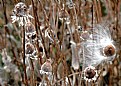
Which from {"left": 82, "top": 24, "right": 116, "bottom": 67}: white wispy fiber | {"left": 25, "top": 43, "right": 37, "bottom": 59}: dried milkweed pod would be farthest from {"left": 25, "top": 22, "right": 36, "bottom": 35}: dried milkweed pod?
{"left": 82, "top": 24, "right": 116, "bottom": 67}: white wispy fiber

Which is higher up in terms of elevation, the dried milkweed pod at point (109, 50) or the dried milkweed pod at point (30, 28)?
the dried milkweed pod at point (30, 28)

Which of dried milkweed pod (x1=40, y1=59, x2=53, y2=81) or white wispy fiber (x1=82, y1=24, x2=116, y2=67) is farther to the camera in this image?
→ white wispy fiber (x1=82, y1=24, x2=116, y2=67)

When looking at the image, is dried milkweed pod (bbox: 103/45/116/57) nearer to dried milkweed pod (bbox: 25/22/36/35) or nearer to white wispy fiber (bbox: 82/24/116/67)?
white wispy fiber (bbox: 82/24/116/67)

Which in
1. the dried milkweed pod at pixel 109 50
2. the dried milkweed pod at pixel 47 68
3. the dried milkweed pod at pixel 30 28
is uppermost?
the dried milkweed pod at pixel 30 28

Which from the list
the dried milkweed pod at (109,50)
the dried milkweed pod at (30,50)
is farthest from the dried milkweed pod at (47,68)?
the dried milkweed pod at (109,50)

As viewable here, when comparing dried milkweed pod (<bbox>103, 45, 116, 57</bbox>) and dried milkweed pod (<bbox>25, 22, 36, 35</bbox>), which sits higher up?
dried milkweed pod (<bbox>25, 22, 36, 35</bbox>)

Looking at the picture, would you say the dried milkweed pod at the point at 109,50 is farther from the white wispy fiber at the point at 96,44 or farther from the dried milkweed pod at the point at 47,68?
the dried milkweed pod at the point at 47,68

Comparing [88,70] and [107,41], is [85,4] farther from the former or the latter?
[88,70]

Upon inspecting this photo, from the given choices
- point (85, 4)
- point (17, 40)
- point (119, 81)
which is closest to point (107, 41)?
point (85, 4)
